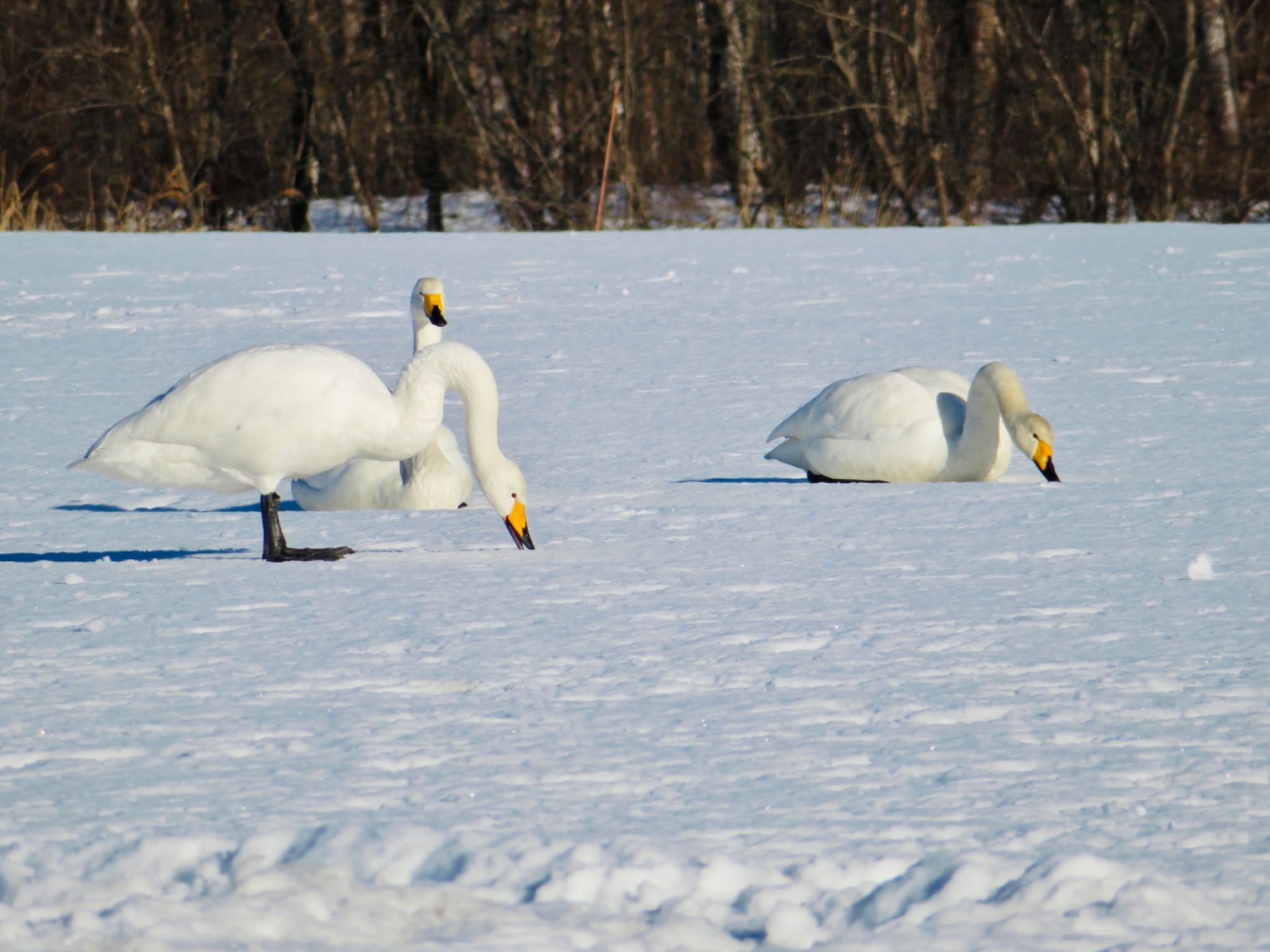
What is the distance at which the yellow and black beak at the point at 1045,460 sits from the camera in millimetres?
4840

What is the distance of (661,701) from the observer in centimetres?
278

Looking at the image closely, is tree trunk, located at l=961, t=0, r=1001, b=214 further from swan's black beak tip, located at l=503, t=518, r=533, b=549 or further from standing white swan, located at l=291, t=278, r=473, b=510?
swan's black beak tip, located at l=503, t=518, r=533, b=549

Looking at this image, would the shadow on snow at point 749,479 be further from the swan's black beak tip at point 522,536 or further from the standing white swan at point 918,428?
the swan's black beak tip at point 522,536

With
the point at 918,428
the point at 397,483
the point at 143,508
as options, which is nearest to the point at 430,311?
the point at 397,483

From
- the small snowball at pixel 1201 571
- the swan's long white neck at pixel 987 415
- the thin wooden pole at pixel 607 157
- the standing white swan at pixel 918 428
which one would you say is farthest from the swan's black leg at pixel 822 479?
the thin wooden pole at pixel 607 157

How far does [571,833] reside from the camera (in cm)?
218

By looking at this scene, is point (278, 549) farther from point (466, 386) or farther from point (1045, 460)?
point (1045, 460)

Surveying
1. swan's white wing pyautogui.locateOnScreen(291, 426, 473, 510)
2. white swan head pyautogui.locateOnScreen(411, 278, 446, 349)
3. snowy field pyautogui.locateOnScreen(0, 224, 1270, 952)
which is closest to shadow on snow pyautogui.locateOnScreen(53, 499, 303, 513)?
snowy field pyautogui.locateOnScreen(0, 224, 1270, 952)

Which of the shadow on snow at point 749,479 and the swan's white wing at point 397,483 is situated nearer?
the swan's white wing at point 397,483

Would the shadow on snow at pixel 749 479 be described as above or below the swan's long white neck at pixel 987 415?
below

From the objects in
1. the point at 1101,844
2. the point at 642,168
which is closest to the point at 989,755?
the point at 1101,844

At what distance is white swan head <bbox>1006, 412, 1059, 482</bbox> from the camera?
485cm

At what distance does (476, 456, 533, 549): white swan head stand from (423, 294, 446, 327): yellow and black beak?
2.51 m

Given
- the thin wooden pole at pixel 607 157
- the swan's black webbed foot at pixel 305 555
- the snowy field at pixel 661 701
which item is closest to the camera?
the snowy field at pixel 661 701
